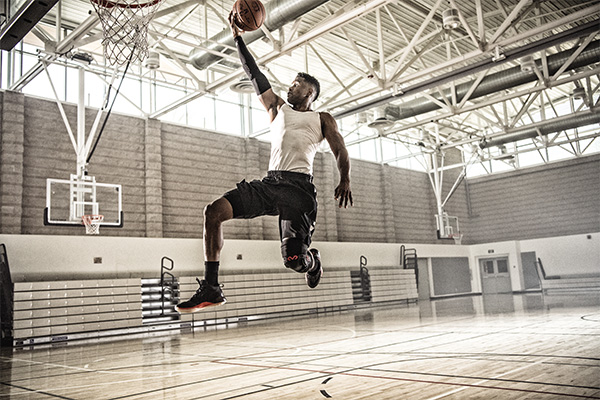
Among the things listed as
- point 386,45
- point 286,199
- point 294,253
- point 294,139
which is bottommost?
point 294,253

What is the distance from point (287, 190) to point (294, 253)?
1.22ft

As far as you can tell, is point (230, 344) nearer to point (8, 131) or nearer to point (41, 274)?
point (41, 274)

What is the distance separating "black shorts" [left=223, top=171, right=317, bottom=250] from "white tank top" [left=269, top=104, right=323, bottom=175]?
61 mm

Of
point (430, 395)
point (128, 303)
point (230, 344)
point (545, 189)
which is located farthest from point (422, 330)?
point (545, 189)

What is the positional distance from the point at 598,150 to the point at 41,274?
20.1 metres

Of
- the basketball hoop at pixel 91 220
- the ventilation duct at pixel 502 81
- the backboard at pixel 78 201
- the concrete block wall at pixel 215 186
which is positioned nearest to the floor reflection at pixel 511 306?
the concrete block wall at pixel 215 186

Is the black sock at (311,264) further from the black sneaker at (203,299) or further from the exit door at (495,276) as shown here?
the exit door at (495,276)

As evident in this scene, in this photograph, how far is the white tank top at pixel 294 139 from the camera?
3.18m

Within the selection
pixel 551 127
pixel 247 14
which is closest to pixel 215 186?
pixel 551 127

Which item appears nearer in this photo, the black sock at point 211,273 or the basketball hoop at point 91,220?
the black sock at point 211,273

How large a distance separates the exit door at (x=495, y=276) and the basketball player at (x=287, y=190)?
20799mm

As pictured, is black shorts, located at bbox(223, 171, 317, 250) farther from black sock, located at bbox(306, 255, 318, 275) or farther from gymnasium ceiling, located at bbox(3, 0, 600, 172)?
gymnasium ceiling, located at bbox(3, 0, 600, 172)

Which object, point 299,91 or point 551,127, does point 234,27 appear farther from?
point 551,127

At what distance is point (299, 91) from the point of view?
3297 mm
